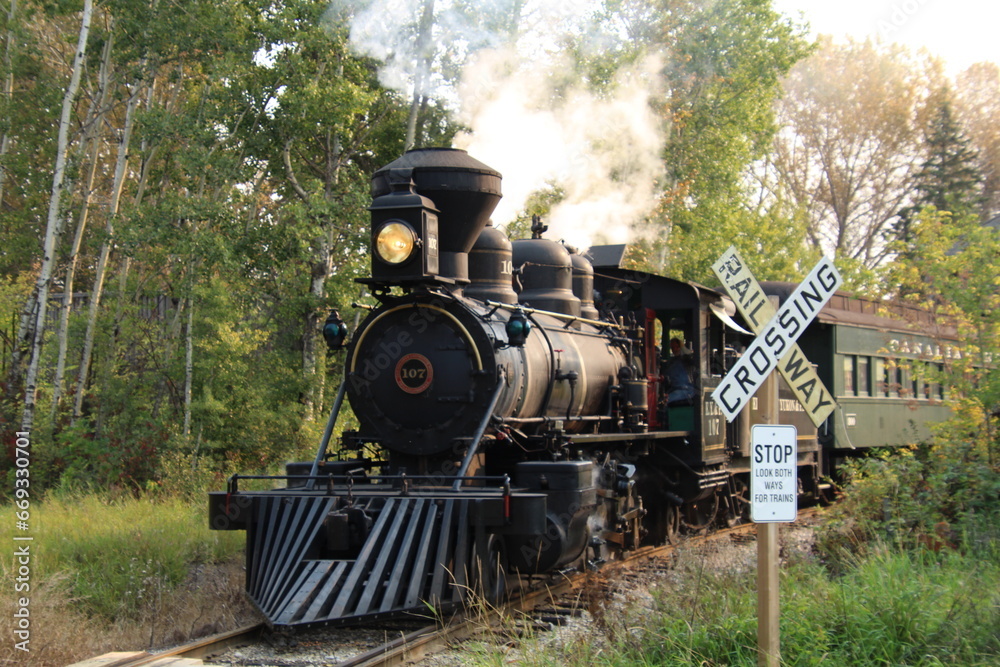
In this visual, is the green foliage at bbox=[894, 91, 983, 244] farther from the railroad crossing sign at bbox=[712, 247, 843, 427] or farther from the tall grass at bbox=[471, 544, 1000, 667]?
the railroad crossing sign at bbox=[712, 247, 843, 427]

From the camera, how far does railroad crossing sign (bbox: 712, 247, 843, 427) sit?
4820 mm

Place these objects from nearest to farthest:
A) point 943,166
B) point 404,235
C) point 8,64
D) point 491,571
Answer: point 491,571 → point 404,235 → point 8,64 → point 943,166

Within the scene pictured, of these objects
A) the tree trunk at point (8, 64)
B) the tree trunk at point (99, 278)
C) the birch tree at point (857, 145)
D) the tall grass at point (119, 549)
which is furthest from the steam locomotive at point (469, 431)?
the birch tree at point (857, 145)

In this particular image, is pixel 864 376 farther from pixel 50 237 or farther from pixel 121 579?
pixel 50 237

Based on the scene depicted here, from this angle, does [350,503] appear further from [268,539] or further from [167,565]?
[167,565]

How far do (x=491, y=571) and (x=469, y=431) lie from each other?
3.79ft

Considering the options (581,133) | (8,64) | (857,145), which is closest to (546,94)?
(581,133)

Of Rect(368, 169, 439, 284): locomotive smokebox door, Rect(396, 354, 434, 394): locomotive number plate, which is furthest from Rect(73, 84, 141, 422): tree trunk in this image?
Rect(396, 354, 434, 394): locomotive number plate

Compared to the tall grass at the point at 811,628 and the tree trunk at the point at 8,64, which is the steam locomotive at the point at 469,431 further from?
the tree trunk at the point at 8,64

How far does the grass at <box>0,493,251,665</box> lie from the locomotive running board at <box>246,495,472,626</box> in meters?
0.73

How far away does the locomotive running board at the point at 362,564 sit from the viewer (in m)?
6.14

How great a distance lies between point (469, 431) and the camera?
7.68 metres

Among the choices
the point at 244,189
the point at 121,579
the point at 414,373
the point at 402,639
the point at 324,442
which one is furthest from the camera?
the point at 244,189

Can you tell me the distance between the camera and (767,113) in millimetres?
28734
